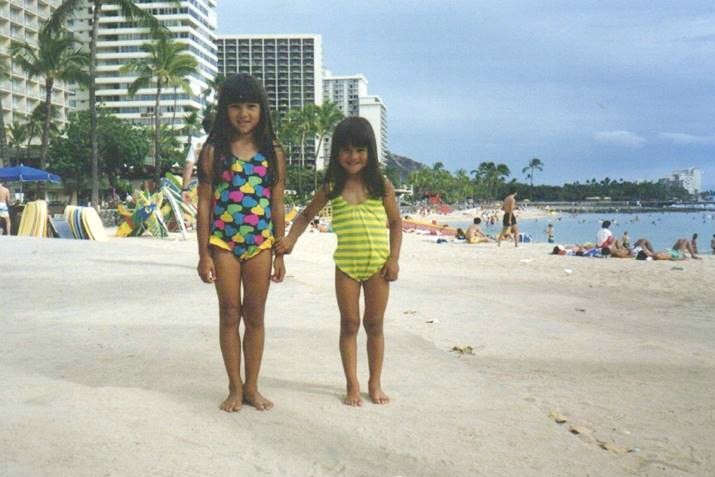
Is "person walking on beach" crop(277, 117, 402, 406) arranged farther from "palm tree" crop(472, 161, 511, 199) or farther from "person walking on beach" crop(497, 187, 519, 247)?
"palm tree" crop(472, 161, 511, 199)

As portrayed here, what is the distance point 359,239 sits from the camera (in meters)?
3.33

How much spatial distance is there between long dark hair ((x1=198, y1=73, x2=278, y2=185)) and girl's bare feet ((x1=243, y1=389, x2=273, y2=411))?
103 centimetres

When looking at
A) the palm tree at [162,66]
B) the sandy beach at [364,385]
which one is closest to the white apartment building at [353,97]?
the palm tree at [162,66]

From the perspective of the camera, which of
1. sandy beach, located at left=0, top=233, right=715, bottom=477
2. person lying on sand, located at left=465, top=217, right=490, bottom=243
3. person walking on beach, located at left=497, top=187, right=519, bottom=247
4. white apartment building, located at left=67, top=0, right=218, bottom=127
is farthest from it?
white apartment building, located at left=67, top=0, right=218, bottom=127

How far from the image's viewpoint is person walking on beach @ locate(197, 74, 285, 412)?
3.16m

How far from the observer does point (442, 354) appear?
4430mm

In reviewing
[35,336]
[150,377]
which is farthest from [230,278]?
[35,336]

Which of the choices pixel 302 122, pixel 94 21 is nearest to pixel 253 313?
pixel 94 21

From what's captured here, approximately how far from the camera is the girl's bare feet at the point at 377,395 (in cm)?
333

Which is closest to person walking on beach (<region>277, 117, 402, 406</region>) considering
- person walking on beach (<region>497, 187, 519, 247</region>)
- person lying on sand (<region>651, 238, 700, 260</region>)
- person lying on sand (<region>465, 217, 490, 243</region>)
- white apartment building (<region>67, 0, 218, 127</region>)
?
person lying on sand (<region>651, 238, 700, 260</region>)

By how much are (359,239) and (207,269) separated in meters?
0.75

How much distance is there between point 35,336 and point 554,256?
1205 centimetres

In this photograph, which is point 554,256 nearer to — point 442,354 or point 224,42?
point 442,354

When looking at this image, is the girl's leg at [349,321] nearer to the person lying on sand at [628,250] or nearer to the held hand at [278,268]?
the held hand at [278,268]
